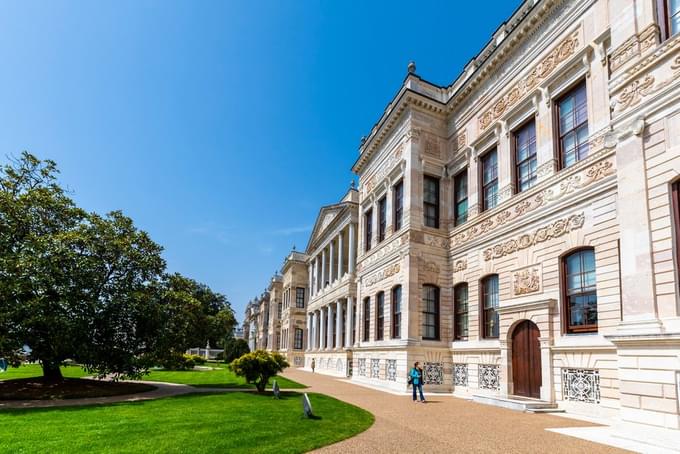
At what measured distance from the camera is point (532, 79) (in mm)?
14414

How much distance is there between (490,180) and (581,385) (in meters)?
7.84

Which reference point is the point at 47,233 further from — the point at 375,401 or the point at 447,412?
the point at 447,412

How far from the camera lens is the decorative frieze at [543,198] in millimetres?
11227

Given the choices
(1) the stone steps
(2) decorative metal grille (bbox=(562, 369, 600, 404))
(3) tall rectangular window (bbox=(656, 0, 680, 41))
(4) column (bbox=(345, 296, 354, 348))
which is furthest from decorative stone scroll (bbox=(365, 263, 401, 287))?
(3) tall rectangular window (bbox=(656, 0, 680, 41))

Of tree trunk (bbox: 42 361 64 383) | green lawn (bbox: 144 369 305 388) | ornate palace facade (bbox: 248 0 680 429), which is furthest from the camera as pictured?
green lawn (bbox: 144 369 305 388)

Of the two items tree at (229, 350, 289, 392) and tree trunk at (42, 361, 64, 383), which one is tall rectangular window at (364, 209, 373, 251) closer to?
tree at (229, 350, 289, 392)

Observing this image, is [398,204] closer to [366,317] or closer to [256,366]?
[366,317]

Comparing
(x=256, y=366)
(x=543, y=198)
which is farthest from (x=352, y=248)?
Answer: (x=543, y=198)

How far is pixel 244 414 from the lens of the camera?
10.0m

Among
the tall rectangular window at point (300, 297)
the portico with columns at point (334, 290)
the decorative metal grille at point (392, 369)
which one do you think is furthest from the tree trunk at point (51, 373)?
the tall rectangular window at point (300, 297)

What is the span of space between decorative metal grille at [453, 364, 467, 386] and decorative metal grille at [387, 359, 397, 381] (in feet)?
8.14

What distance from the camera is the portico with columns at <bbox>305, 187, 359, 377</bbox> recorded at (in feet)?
93.1

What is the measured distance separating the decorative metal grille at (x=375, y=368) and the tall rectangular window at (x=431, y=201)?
6.72 meters

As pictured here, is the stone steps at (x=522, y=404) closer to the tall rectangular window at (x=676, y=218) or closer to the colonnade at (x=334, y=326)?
the tall rectangular window at (x=676, y=218)
